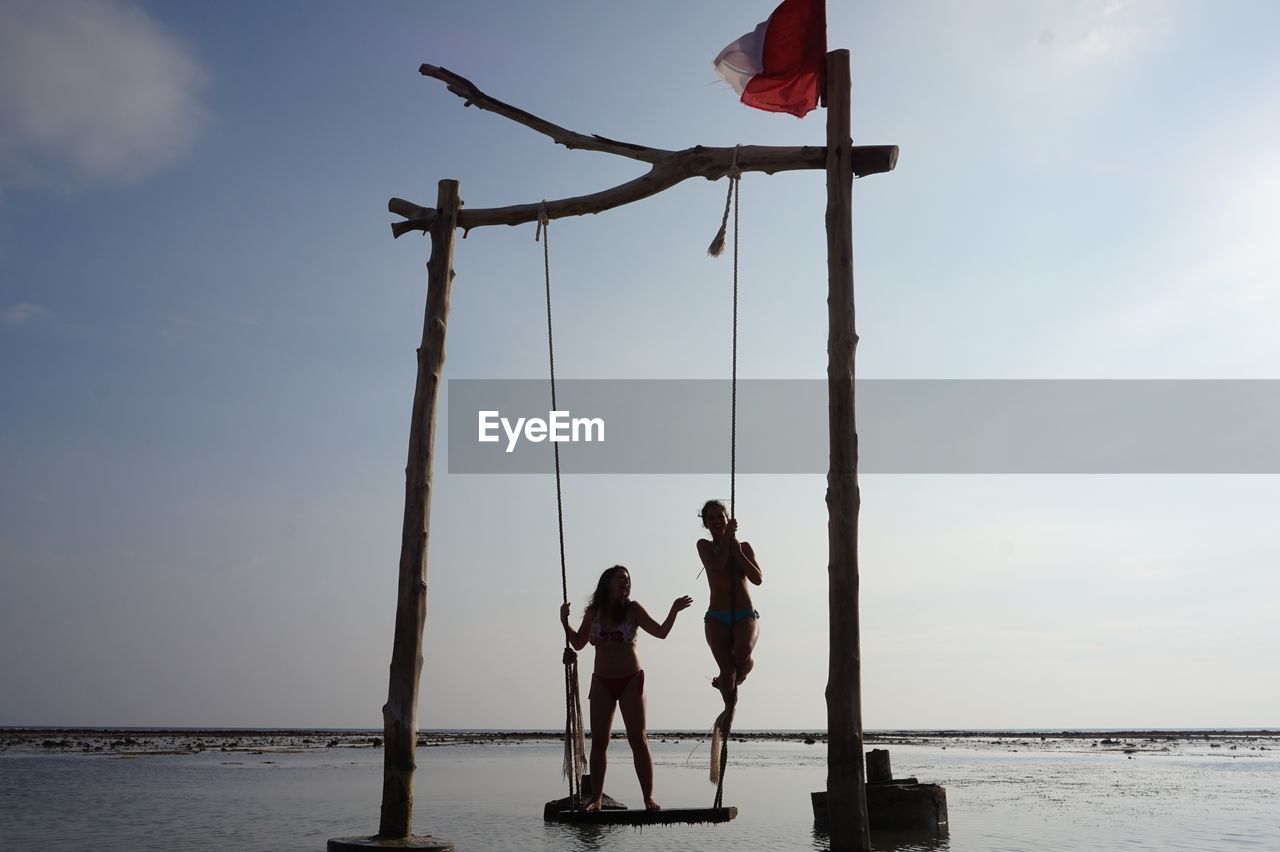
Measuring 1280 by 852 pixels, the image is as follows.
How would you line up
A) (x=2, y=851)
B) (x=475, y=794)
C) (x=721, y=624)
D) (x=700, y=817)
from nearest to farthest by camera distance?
(x=700, y=817) → (x=721, y=624) → (x=2, y=851) → (x=475, y=794)

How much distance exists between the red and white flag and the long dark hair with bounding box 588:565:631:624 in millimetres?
4087

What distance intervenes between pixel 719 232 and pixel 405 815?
5.46 metres

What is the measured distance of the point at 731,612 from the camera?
27.1 feet

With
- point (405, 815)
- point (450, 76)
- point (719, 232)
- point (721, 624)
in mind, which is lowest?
point (405, 815)

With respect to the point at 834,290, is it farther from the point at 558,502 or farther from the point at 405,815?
the point at 405,815

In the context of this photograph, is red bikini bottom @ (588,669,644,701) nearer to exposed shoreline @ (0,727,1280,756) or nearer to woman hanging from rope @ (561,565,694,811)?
woman hanging from rope @ (561,565,694,811)

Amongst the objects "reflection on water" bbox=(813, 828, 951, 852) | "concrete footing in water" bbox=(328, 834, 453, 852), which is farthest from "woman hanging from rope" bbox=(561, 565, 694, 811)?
"reflection on water" bbox=(813, 828, 951, 852)

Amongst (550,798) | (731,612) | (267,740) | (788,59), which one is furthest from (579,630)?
(267,740)

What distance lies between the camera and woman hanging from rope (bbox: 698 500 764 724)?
8.29 metres

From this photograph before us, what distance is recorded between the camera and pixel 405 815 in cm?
866

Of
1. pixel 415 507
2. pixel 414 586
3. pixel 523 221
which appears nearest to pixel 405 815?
pixel 414 586

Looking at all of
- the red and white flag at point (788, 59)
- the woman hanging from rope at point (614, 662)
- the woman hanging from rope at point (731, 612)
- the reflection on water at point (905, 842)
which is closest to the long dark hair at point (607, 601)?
the woman hanging from rope at point (614, 662)

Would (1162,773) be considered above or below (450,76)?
below

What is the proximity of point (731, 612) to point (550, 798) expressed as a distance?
13219 millimetres
